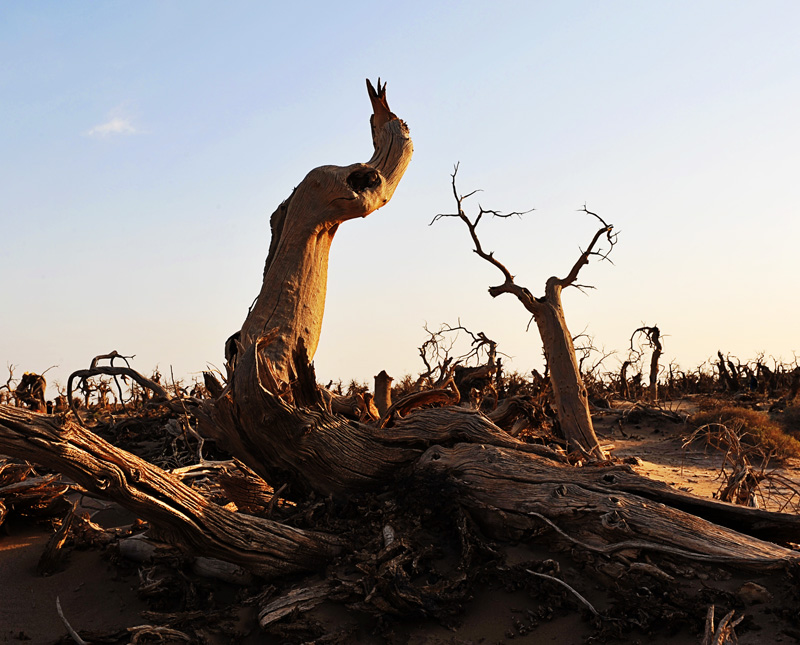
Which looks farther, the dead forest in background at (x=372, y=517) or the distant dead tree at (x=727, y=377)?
the distant dead tree at (x=727, y=377)

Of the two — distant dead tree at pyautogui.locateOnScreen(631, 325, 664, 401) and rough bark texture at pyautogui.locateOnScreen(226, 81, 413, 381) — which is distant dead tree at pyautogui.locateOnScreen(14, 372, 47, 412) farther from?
distant dead tree at pyautogui.locateOnScreen(631, 325, 664, 401)

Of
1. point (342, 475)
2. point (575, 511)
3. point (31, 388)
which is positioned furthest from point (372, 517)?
point (31, 388)

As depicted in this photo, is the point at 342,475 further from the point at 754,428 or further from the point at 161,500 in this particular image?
the point at 754,428

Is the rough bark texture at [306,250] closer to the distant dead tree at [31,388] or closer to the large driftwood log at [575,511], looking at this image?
the large driftwood log at [575,511]

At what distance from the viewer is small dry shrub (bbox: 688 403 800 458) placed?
1081 cm

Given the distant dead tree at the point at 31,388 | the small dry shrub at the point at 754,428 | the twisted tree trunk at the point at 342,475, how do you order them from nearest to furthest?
the twisted tree trunk at the point at 342,475 → the distant dead tree at the point at 31,388 → the small dry shrub at the point at 754,428

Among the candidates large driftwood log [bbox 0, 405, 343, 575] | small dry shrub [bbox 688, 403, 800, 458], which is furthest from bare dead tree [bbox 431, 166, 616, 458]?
large driftwood log [bbox 0, 405, 343, 575]

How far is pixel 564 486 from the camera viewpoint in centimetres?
486

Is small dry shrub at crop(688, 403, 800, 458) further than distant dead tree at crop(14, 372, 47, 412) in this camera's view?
Yes

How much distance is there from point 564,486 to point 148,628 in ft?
9.56

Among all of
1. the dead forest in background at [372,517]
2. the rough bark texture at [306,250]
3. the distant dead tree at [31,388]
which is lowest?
the dead forest in background at [372,517]

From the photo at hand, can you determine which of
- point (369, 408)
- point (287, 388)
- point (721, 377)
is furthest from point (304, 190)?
point (721, 377)

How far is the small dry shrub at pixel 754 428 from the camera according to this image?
1081 cm

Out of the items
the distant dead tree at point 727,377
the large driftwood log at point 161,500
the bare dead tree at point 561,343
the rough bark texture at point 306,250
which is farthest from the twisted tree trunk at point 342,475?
the distant dead tree at point 727,377
